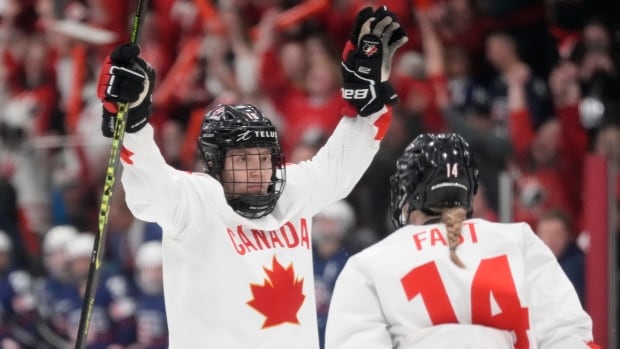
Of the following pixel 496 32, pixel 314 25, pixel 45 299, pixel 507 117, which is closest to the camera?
pixel 507 117

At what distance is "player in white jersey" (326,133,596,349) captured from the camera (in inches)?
139

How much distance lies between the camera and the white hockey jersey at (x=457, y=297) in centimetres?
354

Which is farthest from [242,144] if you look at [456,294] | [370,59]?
[456,294]

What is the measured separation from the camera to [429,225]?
3.70m

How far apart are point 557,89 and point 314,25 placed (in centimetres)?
180

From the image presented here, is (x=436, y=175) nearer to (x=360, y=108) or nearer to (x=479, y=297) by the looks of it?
(x=479, y=297)

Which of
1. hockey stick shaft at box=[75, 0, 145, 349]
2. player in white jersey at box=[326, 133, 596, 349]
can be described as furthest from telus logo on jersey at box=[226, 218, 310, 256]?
player in white jersey at box=[326, 133, 596, 349]

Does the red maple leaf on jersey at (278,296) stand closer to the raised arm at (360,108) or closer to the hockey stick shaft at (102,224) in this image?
the raised arm at (360,108)

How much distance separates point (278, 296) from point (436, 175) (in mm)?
646

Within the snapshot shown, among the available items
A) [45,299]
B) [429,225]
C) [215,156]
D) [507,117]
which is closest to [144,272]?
[45,299]

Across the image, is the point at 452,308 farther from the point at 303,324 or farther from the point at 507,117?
the point at 507,117

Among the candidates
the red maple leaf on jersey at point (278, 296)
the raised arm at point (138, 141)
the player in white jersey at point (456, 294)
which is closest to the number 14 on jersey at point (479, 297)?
the player in white jersey at point (456, 294)

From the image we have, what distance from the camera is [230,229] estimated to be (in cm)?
404

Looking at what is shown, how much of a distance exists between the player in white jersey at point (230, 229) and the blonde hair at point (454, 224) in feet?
2.01
